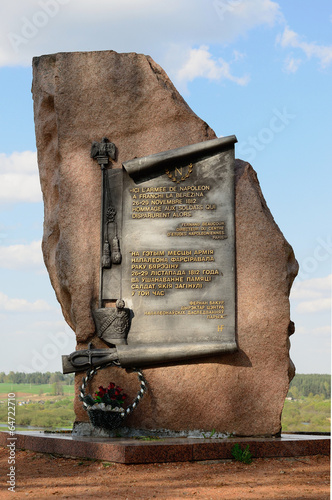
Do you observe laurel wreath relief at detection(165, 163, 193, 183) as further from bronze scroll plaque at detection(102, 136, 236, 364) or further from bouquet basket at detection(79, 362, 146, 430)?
bouquet basket at detection(79, 362, 146, 430)

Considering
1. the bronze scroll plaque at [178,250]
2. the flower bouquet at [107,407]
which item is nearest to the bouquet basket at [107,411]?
the flower bouquet at [107,407]

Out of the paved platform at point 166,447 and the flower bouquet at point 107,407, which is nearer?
the paved platform at point 166,447

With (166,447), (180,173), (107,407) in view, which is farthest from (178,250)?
(166,447)

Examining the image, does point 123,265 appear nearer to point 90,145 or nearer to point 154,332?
point 154,332

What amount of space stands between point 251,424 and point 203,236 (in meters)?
2.53

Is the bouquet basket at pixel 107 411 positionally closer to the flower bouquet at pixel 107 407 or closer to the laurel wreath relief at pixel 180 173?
the flower bouquet at pixel 107 407

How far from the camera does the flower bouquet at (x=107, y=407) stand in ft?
25.7

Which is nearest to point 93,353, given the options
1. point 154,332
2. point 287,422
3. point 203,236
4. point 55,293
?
point 154,332

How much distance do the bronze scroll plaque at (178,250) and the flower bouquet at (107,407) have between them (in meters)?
0.56

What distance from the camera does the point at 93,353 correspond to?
8.22 metres

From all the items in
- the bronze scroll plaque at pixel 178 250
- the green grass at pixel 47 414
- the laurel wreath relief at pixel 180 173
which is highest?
the laurel wreath relief at pixel 180 173

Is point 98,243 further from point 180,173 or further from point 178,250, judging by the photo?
point 180,173

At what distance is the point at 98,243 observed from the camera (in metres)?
8.59

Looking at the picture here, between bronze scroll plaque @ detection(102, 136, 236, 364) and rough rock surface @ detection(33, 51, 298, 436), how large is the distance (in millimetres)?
223
